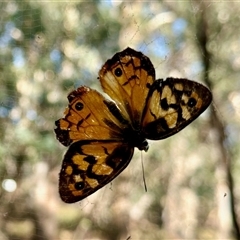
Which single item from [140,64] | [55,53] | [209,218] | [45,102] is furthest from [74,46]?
[209,218]

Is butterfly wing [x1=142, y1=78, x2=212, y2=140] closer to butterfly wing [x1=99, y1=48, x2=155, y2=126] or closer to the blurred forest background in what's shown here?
butterfly wing [x1=99, y1=48, x2=155, y2=126]

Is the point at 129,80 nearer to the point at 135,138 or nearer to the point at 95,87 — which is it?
the point at 135,138

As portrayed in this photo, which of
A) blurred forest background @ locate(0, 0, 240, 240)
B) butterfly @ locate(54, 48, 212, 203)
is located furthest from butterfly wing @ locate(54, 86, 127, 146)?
blurred forest background @ locate(0, 0, 240, 240)

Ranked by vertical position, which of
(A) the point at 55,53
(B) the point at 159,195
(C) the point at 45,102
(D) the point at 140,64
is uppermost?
(A) the point at 55,53

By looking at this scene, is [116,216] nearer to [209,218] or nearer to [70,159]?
[209,218]

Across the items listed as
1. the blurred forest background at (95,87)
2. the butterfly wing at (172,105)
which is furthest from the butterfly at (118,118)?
the blurred forest background at (95,87)

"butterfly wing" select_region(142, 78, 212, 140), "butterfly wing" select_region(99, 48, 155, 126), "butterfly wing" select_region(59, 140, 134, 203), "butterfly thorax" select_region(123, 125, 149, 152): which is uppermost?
"butterfly wing" select_region(99, 48, 155, 126)

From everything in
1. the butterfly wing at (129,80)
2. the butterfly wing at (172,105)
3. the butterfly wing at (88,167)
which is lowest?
the butterfly wing at (88,167)

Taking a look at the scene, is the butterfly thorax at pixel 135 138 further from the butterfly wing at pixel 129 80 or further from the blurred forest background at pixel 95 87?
the blurred forest background at pixel 95 87
